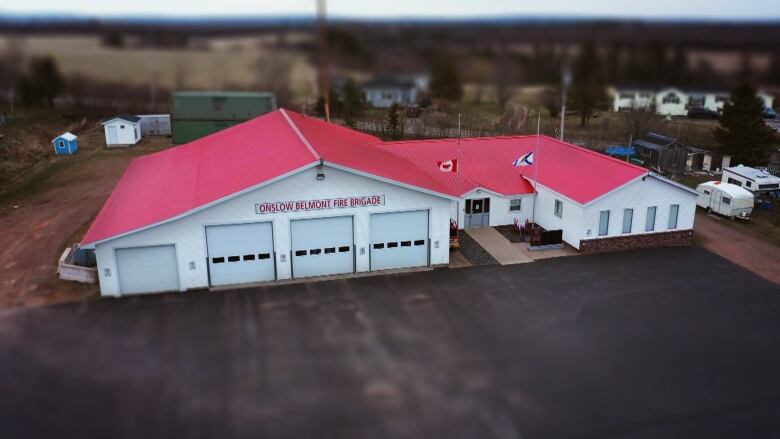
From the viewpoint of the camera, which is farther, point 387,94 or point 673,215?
point 387,94

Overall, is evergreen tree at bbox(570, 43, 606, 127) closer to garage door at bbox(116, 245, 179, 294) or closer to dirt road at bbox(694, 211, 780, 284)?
dirt road at bbox(694, 211, 780, 284)

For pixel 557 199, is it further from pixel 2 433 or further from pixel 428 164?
pixel 2 433

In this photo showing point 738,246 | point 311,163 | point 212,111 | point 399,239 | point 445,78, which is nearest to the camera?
point 311,163

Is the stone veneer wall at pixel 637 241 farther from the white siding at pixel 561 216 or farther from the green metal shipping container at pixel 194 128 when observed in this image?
the green metal shipping container at pixel 194 128

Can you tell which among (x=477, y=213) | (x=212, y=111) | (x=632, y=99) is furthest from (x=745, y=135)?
(x=212, y=111)

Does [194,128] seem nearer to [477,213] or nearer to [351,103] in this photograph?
[351,103]

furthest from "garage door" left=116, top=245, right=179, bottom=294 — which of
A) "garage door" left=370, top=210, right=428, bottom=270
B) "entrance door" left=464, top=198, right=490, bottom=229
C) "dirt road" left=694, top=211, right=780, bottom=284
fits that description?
"dirt road" left=694, top=211, right=780, bottom=284

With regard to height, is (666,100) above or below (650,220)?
above
